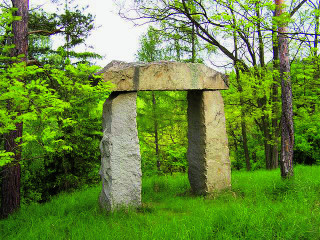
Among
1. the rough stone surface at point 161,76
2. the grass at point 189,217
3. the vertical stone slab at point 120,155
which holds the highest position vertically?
the rough stone surface at point 161,76

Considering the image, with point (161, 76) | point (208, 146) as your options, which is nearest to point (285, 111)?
point (208, 146)

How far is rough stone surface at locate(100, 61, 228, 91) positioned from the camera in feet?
18.1

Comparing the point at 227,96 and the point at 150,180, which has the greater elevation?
the point at 227,96

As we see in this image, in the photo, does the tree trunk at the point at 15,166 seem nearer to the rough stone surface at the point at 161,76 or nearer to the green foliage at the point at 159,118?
the rough stone surface at the point at 161,76

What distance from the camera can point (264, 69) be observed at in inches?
373

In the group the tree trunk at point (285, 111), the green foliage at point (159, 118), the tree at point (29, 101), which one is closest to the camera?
the tree at point (29, 101)

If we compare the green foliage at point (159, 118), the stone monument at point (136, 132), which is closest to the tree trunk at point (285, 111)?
the stone monument at point (136, 132)

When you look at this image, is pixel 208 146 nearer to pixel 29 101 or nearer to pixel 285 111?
pixel 285 111

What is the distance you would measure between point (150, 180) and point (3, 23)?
4.96 m

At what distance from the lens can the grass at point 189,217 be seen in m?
3.83

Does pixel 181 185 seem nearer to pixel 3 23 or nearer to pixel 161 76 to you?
pixel 161 76

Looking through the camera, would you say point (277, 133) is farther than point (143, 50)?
No

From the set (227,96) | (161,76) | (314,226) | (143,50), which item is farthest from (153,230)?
(143,50)

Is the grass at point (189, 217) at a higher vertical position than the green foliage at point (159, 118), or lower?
lower
